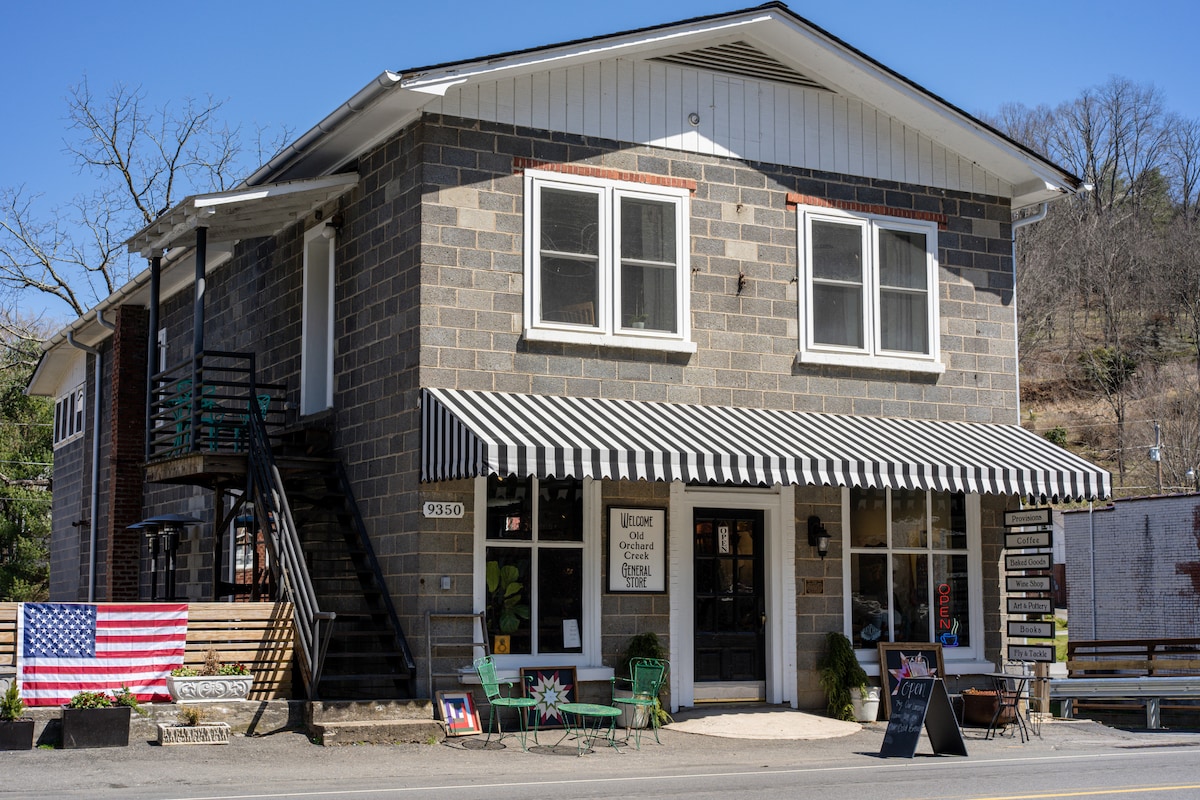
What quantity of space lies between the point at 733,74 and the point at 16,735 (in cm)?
1051

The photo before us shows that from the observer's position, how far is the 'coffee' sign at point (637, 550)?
14.6 meters

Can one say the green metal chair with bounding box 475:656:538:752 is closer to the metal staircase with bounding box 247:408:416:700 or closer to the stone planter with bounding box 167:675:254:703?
the metal staircase with bounding box 247:408:416:700

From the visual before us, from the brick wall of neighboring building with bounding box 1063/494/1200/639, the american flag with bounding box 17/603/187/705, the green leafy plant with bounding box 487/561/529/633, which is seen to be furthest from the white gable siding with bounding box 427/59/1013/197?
the brick wall of neighboring building with bounding box 1063/494/1200/639

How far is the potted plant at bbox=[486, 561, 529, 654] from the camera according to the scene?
548 inches

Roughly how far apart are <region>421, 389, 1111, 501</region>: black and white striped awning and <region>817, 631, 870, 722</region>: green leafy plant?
225 centimetres

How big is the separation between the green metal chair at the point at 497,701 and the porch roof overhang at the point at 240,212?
229 inches

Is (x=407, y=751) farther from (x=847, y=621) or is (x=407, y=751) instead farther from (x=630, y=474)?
(x=847, y=621)

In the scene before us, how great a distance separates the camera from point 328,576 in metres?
16.1

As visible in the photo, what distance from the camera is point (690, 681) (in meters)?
15.0

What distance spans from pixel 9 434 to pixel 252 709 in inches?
1424

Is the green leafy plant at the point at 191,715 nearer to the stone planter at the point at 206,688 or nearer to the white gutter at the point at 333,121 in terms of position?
the stone planter at the point at 206,688

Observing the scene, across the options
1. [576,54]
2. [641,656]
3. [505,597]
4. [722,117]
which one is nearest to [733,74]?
[722,117]

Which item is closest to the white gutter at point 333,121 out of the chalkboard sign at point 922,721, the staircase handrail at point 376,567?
the staircase handrail at point 376,567

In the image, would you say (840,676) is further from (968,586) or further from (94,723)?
(94,723)
